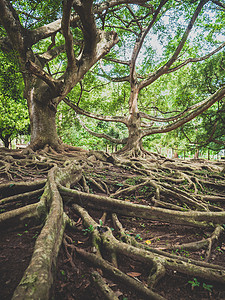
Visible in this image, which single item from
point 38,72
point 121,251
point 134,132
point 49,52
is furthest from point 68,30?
point 134,132

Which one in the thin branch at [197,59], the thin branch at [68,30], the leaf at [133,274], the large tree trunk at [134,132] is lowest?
the leaf at [133,274]

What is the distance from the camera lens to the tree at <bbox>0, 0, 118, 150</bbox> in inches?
157

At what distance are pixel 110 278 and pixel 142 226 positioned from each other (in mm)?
1128

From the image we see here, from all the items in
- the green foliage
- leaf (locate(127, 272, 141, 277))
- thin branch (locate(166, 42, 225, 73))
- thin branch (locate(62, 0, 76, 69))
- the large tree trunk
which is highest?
thin branch (locate(166, 42, 225, 73))

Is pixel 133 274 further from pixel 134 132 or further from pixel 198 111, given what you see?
pixel 134 132

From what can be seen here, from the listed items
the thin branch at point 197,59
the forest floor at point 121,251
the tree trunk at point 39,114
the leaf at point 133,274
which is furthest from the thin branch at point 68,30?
the thin branch at point 197,59

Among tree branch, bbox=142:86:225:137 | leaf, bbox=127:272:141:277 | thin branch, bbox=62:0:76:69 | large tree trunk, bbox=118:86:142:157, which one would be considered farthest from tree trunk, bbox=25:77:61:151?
leaf, bbox=127:272:141:277

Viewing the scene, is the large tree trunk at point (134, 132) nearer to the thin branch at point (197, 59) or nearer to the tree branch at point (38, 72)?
the thin branch at point (197, 59)

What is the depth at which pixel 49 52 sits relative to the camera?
6.80 m

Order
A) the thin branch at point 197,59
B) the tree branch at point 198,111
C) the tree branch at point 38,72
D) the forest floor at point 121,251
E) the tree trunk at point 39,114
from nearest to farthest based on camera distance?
the forest floor at point 121,251 < the tree branch at point 38,72 < the tree branch at point 198,111 < the tree trunk at point 39,114 < the thin branch at point 197,59

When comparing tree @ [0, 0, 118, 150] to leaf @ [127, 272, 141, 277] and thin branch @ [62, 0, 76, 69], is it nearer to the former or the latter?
thin branch @ [62, 0, 76, 69]

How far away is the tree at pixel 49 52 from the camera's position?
3998 mm

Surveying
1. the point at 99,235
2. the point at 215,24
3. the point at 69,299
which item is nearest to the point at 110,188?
the point at 99,235

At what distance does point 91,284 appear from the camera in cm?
136
